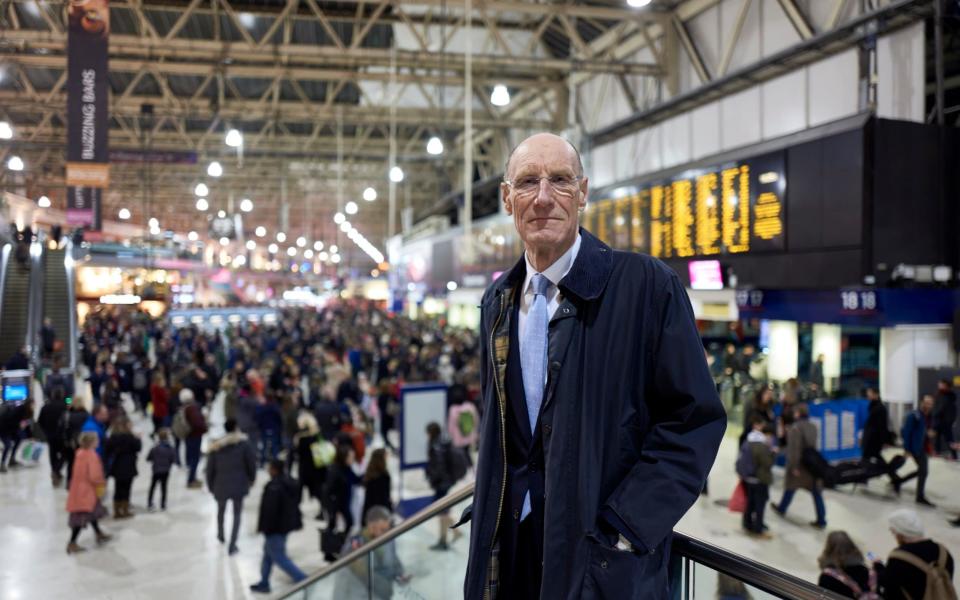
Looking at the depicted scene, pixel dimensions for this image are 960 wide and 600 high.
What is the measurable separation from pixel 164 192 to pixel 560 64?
37.0m

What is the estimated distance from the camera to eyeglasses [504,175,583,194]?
173 cm

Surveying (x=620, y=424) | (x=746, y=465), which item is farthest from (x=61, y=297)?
(x=620, y=424)

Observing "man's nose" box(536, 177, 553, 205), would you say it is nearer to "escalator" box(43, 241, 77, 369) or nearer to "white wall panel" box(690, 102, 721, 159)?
"white wall panel" box(690, 102, 721, 159)

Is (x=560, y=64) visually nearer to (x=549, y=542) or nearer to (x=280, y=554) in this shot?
(x=280, y=554)

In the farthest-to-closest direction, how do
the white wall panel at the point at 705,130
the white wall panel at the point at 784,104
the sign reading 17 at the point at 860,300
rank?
the white wall panel at the point at 705,130
the white wall panel at the point at 784,104
the sign reading 17 at the point at 860,300

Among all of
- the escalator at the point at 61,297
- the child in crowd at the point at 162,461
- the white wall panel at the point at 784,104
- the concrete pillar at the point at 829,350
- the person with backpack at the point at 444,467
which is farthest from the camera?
the escalator at the point at 61,297

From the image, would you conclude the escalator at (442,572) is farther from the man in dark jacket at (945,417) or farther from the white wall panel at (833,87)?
the white wall panel at (833,87)

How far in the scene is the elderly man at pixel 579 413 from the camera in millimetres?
1469

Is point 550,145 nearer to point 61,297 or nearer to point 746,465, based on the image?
point 746,465

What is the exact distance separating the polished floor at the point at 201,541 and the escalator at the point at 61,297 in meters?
10.3

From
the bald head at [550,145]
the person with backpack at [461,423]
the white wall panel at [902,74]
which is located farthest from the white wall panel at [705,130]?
the bald head at [550,145]

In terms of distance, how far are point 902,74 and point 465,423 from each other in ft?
28.7

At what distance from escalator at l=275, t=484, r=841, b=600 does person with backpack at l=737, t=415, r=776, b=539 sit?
4349mm

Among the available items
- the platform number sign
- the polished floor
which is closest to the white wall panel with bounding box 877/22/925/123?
the platform number sign
